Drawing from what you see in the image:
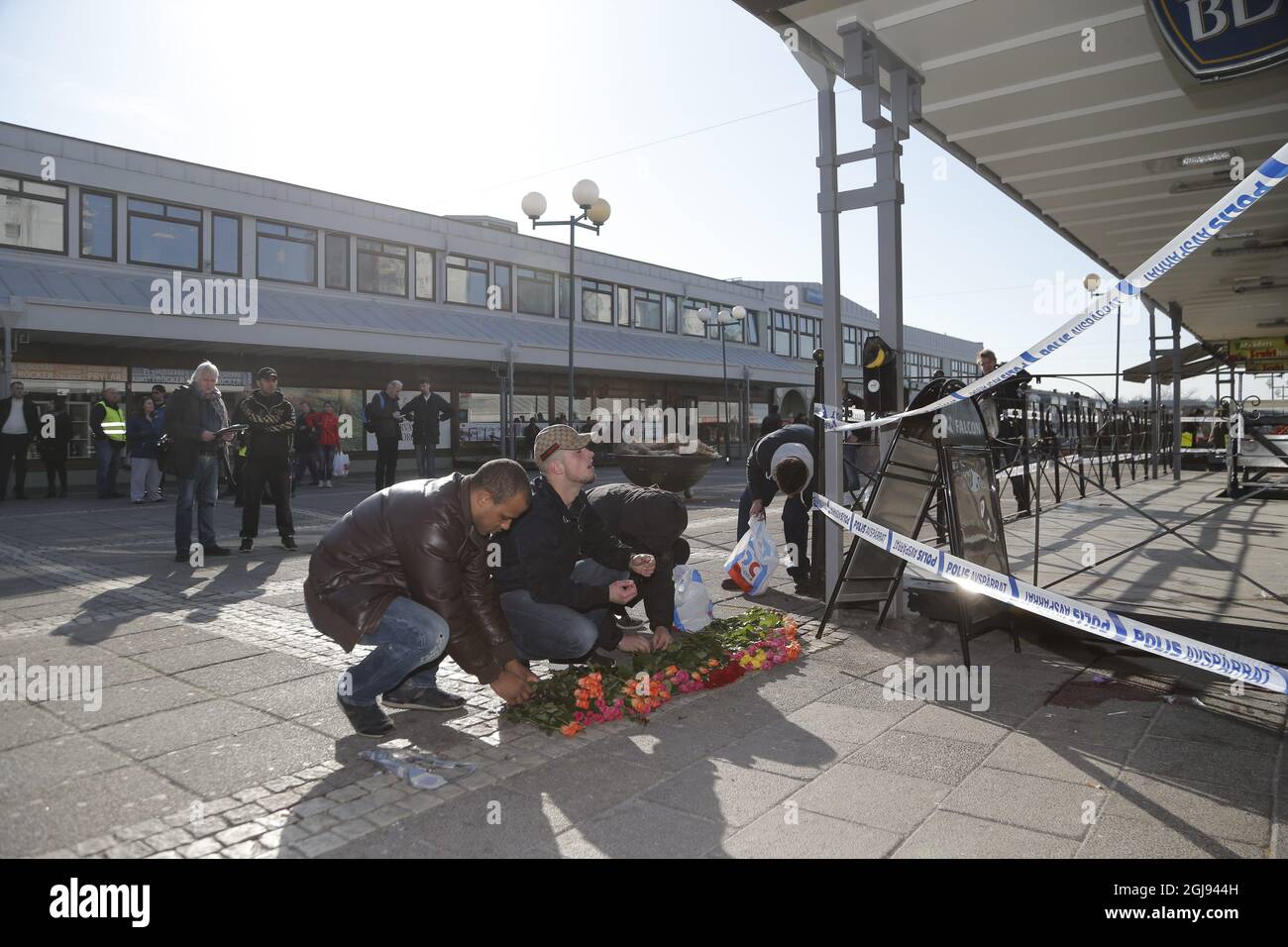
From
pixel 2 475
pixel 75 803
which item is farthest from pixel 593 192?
pixel 75 803

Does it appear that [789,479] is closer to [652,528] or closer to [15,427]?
[652,528]

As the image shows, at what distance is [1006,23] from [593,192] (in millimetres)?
10178

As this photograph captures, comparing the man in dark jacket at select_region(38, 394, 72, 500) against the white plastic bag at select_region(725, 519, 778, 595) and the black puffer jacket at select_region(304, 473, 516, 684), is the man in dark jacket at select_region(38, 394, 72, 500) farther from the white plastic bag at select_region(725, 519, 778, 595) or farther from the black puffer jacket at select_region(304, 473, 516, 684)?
the black puffer jacket at select_region(304, 473, 516, 684)

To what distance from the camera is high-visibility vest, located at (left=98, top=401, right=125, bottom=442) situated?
1451cm

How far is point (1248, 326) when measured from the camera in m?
19.4

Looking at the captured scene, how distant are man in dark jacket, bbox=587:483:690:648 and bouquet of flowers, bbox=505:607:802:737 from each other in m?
0.23

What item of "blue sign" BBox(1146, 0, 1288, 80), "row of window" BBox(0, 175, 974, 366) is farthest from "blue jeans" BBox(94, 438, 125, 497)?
"blue sign" BBox(1146, 0, 1288, 80)

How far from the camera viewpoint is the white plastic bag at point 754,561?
657 centimetres

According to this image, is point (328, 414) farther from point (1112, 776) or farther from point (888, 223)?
point (1112, 776)

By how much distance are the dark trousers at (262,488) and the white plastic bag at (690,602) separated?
5.25 metres

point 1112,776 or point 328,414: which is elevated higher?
point 328,414

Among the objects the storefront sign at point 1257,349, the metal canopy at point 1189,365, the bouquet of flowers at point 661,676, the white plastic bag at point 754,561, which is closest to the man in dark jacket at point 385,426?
the white plastic bag at point 754,561

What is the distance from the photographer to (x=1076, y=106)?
665 cm

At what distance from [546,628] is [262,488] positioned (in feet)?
18.6
